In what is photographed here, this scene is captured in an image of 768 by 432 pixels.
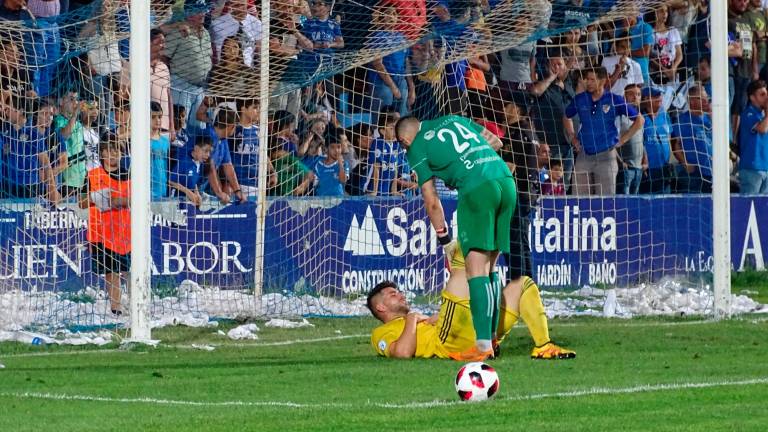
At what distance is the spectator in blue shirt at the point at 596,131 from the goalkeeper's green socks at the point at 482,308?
8.51 m

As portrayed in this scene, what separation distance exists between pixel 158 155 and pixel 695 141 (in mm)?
7829

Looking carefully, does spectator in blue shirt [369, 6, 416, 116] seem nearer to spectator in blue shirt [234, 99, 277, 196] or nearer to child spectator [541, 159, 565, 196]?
spectator in blue shirt [234, 99, 277, 196]

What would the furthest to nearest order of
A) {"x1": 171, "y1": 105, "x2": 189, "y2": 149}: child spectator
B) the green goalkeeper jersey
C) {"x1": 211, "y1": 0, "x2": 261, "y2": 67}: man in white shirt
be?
{"x1": 171, "y1": 105, "x2": 189, "y2": 149}: child spectator, {"x1": 211, "y1": 0, "x2": 261, "y2": 67}: man in white shirt, the green goalkeeper jersey

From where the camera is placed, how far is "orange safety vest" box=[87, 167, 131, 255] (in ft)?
54.7

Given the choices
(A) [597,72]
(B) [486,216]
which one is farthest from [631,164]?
(B) [486,216]

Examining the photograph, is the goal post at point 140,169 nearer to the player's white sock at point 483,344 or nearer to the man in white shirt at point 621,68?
the player's white sock at point 483,344

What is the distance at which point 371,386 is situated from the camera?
10859 millimetres

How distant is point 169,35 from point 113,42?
1218mm

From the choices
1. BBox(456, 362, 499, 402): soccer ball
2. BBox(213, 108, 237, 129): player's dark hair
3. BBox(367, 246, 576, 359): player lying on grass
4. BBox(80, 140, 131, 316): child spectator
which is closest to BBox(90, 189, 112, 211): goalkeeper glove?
BBox(80, 140, 131, 316): child spectator

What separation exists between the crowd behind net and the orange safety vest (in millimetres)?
23

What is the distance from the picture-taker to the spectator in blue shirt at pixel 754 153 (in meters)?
22.9

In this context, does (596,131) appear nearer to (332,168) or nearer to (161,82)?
(332,168)

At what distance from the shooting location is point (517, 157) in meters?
19.4

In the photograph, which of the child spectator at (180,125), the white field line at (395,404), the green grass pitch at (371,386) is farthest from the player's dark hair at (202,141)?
the white field line at (395,404)
